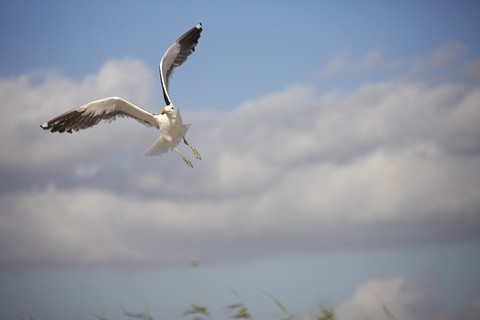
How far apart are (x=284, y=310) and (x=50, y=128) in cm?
1213

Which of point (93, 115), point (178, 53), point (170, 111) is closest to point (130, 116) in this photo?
point (93, 115)

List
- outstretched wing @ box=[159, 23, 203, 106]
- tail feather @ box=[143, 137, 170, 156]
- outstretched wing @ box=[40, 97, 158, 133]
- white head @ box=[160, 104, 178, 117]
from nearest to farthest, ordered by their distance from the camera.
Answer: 1. white head @ box=[160, 104, 178, 117]
2. outstretched wing @ box=[40, 97, 158, 133]
3. tail feather @ box=[143, 137, 170, 156]
4. outstretched wing @ box=[159, 23, 203, 106]

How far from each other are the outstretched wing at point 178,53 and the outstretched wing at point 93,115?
72.0 inches

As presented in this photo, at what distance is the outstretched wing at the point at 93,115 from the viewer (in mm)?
17562

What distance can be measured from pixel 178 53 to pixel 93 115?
198 inches

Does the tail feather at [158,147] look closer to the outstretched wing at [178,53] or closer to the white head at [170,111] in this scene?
the white head at [170,111]

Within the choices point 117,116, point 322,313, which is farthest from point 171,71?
point 322,313

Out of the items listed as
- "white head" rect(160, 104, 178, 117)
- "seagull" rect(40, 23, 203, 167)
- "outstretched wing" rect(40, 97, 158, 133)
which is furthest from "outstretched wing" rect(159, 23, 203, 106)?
"white head" rect(160, 104, 178, 117)

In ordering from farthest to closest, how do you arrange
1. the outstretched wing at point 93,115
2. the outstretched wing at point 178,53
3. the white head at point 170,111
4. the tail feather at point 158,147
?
the outstretched wing at point 178,53
the tail feather at point 158,147
the outstretched wing at point 93,115
the white head at point 170,111

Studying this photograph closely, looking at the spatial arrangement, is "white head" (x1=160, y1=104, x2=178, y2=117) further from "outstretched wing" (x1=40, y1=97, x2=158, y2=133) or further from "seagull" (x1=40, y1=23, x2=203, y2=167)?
"outstretched wing" (x1=40, y1=97, x2=158, y2=133)

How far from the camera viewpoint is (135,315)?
866 centimetres

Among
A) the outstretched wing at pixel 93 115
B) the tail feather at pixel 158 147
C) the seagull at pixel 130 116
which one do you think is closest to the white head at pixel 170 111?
the seagull at pixel 130 116

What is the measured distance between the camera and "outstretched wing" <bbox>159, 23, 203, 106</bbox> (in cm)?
2002

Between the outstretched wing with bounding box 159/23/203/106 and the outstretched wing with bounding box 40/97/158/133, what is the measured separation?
1.83m
